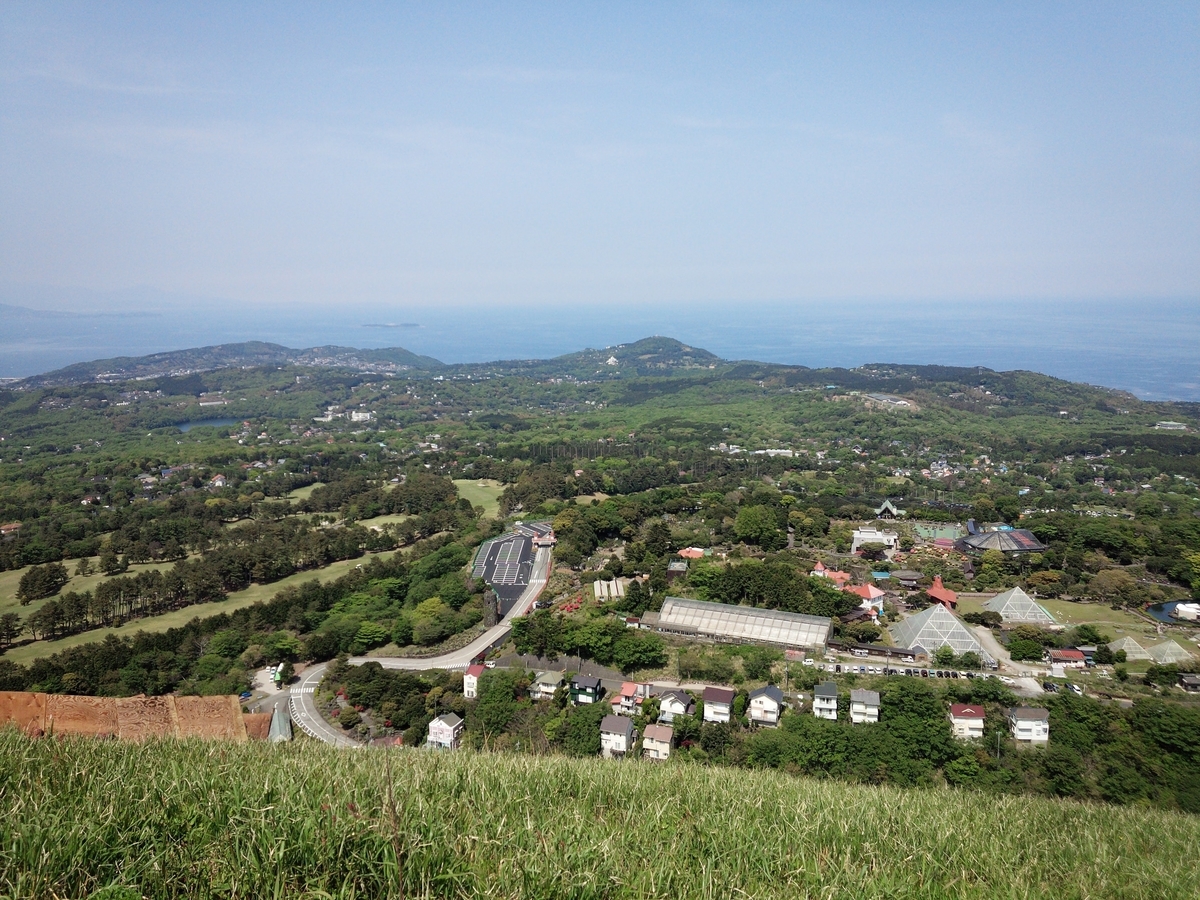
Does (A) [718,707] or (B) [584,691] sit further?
(B) [584,691]

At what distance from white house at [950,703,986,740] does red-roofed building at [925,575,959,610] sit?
5777mm

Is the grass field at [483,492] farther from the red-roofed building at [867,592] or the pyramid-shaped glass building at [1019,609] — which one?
the pyramid-shaped glass building at [1019,609]

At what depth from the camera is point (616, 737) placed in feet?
36.6

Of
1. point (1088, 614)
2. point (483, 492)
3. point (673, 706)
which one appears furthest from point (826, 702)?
point (483, 492)

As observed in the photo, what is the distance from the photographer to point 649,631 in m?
15.5

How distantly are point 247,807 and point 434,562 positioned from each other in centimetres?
2012

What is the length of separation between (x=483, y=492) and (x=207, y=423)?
3618cm

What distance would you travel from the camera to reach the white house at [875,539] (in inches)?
852

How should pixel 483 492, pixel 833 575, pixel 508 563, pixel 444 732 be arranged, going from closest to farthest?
pixel 444 732 < pixel 833 575 < pixel 508 563 < pixel 483 492

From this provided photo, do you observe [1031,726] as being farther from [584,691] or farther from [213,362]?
[213,362]

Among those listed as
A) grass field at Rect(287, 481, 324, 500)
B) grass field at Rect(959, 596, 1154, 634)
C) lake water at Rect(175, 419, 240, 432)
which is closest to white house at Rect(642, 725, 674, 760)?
grass field at Rect(959, 596, 1154, 634)

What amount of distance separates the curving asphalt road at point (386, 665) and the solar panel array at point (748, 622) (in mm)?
4433

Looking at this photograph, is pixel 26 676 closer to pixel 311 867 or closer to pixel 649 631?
pixel 649 631

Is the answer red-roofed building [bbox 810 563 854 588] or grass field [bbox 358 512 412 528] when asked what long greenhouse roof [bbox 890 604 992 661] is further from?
grass field [bbox 358 512 412 528]
